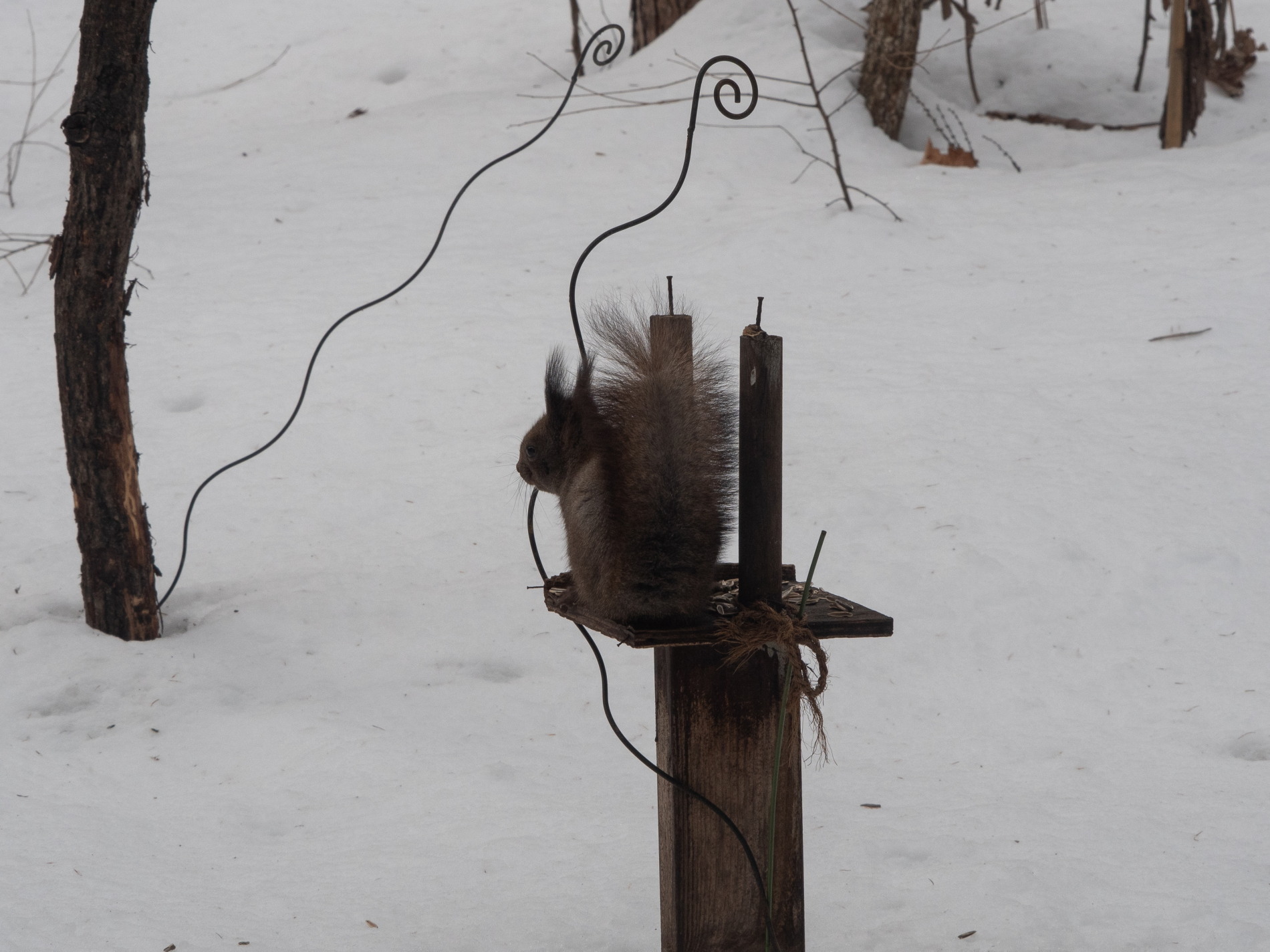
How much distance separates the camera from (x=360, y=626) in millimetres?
3764

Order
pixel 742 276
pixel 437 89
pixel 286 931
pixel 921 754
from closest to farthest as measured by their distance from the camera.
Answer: pixel 286 931
pixel 921 754
pixel 742 276
pixel 437 89

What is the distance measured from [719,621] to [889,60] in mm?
6608

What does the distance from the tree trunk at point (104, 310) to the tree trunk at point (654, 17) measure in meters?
6.24

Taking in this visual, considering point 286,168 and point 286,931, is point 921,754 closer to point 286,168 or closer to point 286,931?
point 286,931

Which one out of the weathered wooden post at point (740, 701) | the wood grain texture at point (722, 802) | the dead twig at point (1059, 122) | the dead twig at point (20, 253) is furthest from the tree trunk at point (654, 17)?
the wood grain texture at point (722, 802)

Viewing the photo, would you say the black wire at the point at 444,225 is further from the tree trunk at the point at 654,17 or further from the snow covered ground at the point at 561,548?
the tree trunk at the point at 654,17

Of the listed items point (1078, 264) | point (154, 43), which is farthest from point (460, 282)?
point (154, 43)

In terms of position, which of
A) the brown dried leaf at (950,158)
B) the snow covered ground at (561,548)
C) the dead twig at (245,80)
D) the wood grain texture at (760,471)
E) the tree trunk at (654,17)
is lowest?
the snow covered ground at (561,548)

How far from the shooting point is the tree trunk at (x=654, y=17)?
901 centimetres

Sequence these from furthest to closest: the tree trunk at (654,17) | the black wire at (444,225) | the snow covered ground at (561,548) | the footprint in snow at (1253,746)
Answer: the tree trunk at (654,17) < the footprint in snow at (1253,746) < the snow covered ground at (561,548) < the black wire at (444,225)

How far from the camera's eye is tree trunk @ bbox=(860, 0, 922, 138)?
7375 mm

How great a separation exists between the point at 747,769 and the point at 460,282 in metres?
4.57

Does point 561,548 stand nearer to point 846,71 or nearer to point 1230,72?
point 846,71

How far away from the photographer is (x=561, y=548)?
4.13 meters
